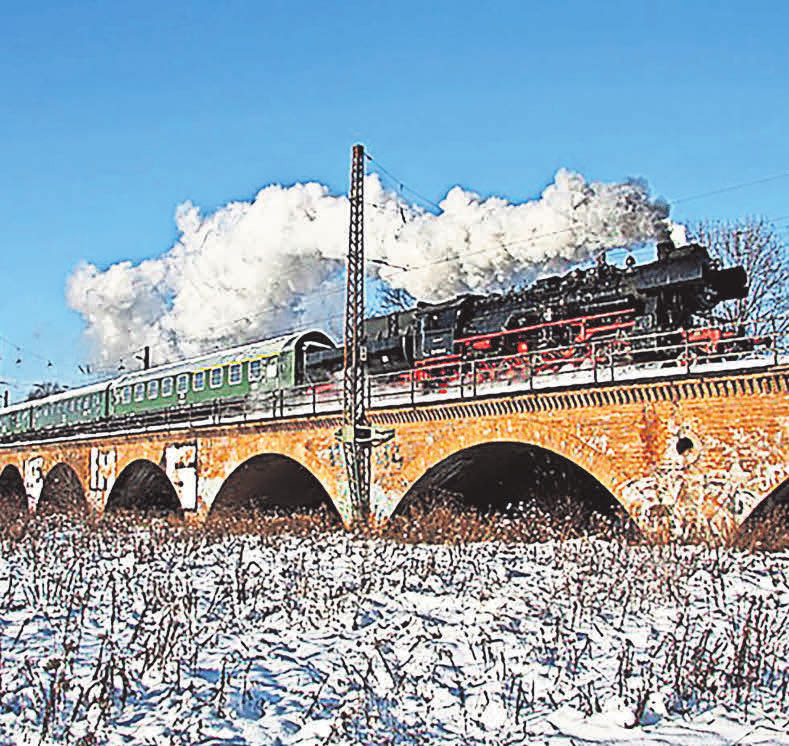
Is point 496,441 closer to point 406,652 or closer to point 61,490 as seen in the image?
point 406,652

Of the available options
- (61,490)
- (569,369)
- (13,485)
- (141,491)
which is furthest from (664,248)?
(13,485)

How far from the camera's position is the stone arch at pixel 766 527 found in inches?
448

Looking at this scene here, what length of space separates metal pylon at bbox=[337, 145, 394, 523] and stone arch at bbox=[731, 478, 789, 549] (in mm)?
7628

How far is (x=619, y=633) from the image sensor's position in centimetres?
741

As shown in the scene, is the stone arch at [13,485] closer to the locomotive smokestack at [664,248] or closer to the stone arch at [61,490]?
the stone arch at [61,490]

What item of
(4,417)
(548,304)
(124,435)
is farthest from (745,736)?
(4,417)

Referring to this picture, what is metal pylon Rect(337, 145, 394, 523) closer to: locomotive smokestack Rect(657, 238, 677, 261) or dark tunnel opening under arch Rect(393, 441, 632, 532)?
dark tunnel opening under arch Rect(393, 441, 632, 532)

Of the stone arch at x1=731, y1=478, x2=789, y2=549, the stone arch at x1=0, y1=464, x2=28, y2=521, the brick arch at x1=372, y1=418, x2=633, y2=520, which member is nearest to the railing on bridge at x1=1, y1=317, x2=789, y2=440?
the brick arch at x1=372, y1=418, x2=633, y2=520

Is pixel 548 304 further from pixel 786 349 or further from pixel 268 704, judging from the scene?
pixel 268 704

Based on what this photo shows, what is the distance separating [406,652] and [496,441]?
27.5 feet

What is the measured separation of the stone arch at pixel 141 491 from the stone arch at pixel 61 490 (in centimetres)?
139

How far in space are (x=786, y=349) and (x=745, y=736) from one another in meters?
8.03

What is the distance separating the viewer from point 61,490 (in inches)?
1270

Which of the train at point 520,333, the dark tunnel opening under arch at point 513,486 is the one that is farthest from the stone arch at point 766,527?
the dark tunnel opening under arch at point 513,486
